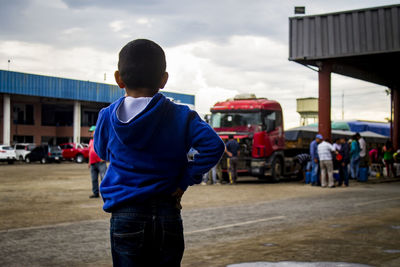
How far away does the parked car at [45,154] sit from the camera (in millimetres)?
43500

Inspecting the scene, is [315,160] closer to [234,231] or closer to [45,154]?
[234,231]

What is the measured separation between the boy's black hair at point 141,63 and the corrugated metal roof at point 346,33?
21372mm

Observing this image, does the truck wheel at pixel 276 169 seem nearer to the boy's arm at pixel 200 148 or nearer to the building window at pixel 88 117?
the boy's arm at pixel 200 148

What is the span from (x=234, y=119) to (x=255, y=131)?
45.0 inches

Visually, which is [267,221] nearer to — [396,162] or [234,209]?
[234,209]

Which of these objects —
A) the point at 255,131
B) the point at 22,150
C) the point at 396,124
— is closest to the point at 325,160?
the point at 255,131

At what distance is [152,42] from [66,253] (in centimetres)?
444

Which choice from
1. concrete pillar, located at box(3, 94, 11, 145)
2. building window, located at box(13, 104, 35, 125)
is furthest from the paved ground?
building window, located at box(13, 104, 35, 125)

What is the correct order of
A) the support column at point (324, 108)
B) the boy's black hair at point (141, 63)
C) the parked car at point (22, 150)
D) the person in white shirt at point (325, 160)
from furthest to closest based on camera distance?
1. the parked car at point (22, 150)
2. the support column at point (324, 108)
3. the person in white shirt at point (325, 160)
4. the boy's black hair at point (141, 63)

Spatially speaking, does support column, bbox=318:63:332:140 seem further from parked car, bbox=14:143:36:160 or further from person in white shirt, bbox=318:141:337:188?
parked car, bbox=14:143:36:160

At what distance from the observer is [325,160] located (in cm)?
1888

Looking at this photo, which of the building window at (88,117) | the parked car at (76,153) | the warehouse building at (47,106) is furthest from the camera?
the building window at (88,117)

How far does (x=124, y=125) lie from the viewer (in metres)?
2.57

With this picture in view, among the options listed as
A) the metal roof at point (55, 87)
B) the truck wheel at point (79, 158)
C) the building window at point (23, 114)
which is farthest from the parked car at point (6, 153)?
the building window at point (23, 114)
